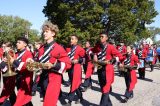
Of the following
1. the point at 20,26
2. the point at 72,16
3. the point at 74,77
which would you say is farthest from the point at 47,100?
the point at 20,26

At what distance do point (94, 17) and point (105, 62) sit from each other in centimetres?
3225

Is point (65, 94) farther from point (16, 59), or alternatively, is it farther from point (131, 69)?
point (16, 59)

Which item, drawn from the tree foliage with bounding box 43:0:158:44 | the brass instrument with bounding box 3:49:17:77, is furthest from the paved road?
the tree foliage with bounding box 43:0:158:44

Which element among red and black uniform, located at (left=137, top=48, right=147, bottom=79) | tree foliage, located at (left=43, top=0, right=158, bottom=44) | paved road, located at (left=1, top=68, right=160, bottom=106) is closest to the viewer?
paved road, located at (left=1, top=68, right=160, bottom=106)

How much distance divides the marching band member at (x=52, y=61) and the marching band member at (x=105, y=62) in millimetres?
2603

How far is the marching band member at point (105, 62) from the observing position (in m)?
10.2

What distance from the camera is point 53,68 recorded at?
301 inches

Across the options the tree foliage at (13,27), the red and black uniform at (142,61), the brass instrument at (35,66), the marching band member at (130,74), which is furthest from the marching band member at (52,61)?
the tree foliage at (13,27)

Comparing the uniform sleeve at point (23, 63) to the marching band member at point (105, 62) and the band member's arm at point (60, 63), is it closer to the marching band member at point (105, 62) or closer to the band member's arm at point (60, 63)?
the band member's arm at point (60, 63)

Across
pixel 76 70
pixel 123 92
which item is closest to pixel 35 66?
pixel 76 70

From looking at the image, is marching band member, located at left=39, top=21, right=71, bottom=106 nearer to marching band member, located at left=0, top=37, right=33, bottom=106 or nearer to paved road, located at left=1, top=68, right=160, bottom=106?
marching band member, located at left=0, top=37, right=33, bottom=106

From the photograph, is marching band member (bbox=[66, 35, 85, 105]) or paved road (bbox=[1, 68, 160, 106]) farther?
marching band member (bbox=[66, 35, 85, 105])

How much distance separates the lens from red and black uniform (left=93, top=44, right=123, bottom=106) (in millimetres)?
10078

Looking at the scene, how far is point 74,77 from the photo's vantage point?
1210cm
